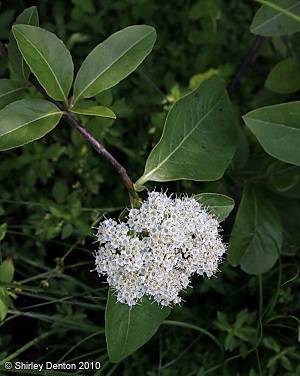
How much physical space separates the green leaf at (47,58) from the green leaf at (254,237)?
2.14 ft

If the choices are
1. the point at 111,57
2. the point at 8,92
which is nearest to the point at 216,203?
Answer: the point at 111,57

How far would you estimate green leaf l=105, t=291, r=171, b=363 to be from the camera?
1.33 meters

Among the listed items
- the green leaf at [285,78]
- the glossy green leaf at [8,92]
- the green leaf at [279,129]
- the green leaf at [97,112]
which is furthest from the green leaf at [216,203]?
the green leaf at [285,78]

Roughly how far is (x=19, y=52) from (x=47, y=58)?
0.53 feet

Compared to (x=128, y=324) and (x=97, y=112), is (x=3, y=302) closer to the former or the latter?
(x=128, y=324)

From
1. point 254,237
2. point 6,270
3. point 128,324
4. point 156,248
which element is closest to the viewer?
point 156,248

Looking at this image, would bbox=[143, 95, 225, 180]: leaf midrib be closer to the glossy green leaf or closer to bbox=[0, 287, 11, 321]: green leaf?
the glossy green leaf

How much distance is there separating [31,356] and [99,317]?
0.77 ft

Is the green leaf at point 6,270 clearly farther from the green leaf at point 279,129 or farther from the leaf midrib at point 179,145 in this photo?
the green leaf at point 279,129

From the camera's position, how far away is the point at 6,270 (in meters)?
1.60

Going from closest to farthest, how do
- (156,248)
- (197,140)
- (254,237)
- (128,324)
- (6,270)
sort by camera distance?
(156,248), (128,324), (197,140), (6,270), (254,237)

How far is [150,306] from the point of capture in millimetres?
1389

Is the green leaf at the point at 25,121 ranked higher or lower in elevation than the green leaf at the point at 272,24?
higher

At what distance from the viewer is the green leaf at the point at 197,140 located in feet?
4.60
